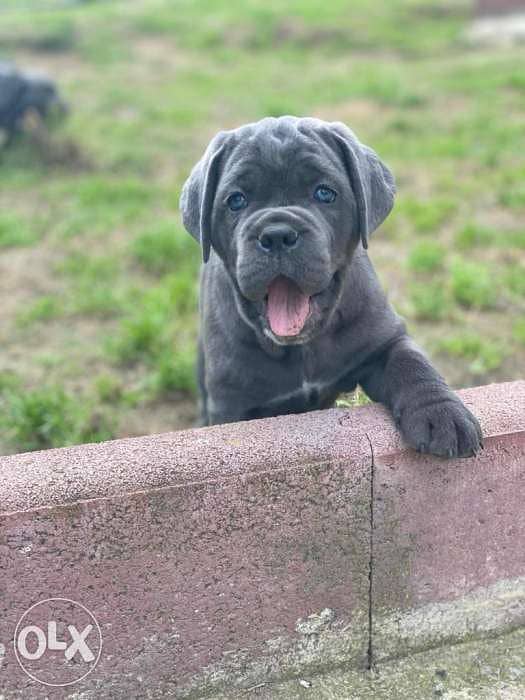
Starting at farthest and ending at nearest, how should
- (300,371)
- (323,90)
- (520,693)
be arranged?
(323,90) < (300,371) < (520,693)

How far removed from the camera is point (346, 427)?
2.67m

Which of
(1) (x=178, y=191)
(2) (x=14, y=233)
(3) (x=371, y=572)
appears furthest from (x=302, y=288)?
(1) (x=178, y=191)

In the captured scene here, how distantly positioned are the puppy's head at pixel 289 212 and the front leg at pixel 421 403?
27 cm

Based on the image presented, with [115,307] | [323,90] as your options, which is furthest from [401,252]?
[323,90]

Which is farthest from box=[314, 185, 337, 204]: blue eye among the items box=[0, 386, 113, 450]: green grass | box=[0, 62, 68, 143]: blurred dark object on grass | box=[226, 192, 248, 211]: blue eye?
box=[0, 62, 68, 143]: blurred dark object on grass

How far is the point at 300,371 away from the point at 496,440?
0.72 m

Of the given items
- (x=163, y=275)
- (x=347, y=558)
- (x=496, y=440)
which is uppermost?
(x=496, y=440)

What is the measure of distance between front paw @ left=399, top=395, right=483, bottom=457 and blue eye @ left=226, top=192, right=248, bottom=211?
862 mm

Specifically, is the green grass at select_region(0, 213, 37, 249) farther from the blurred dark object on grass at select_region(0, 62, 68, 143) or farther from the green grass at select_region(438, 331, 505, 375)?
the green grass at select_region(438, 331, 505, 375)

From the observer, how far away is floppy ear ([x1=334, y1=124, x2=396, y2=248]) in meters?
2.87

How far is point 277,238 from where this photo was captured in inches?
104

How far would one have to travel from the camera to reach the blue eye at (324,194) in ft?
9.27

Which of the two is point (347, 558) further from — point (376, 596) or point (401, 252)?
point (401, 252)

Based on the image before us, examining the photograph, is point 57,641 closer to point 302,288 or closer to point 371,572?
point 371,572
